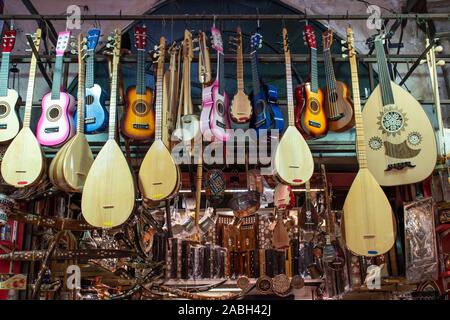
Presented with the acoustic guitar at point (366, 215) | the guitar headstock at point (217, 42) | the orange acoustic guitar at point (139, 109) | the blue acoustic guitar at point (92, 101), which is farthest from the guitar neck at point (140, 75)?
the acoustic guitar at point (366, 215)

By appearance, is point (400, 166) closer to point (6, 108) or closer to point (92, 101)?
point (92, 101)

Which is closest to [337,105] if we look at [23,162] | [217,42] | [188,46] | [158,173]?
[217,42]

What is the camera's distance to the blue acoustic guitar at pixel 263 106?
144 inches

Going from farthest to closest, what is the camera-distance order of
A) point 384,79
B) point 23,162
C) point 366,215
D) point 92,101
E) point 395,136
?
point 92,101 → point 384,79 → point 395,136 → point 23,162 → point 366,215

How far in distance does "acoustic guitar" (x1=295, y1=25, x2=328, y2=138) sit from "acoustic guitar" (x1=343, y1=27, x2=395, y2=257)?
29 centimetres

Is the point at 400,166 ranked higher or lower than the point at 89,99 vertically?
lower

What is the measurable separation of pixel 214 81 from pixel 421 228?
2.39 metres

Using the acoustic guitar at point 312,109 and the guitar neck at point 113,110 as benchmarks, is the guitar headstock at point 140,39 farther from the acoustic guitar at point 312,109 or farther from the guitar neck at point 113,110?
the acoustic guitar at point 312,109

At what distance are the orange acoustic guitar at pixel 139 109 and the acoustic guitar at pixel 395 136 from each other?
1.47 metres

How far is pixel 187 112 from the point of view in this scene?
3629 mm

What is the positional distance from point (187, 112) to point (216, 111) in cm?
23
